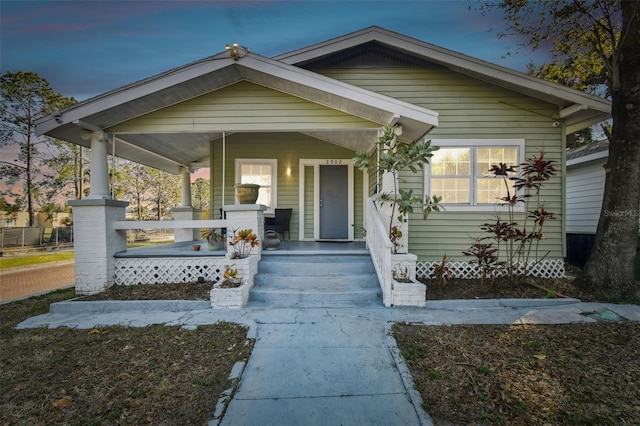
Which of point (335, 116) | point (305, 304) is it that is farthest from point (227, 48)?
point (305, 304)

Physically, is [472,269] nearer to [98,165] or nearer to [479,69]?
[479,69]

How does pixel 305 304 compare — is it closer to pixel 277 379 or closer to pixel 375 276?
pixel 375 276

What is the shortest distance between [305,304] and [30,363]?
311 centimetres

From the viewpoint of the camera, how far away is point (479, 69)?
5926mm

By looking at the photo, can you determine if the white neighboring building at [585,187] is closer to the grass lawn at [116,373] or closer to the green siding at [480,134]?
the green siding at [480,134]

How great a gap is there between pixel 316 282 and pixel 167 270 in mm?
2857

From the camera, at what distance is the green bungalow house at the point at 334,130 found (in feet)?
16.3

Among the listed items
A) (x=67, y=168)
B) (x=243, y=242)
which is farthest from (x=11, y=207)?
(x=243, y=242)

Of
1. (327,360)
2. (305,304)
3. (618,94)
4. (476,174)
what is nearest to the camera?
(327,360)

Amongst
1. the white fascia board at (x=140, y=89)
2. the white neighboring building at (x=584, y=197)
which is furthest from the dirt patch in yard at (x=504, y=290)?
the white fascia board at (x=140, y=89)

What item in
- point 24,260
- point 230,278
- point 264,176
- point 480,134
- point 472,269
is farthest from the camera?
point 24,260

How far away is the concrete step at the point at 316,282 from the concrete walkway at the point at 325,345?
0.26 m

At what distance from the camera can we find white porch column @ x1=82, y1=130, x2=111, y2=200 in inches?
208

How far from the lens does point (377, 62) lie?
258 inches
